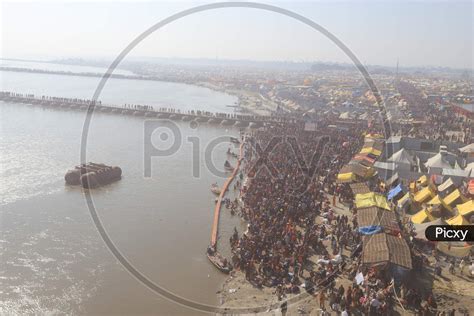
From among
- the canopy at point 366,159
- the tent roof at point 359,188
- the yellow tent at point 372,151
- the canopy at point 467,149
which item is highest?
the canopy at point 467,149

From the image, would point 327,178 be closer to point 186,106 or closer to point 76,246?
point 76,246

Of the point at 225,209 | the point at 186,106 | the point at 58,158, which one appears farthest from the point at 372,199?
the point at 186,106

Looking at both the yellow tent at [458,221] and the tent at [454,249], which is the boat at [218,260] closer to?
the tent at [454,249]

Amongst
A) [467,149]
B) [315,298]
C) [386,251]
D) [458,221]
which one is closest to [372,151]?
[467,149]

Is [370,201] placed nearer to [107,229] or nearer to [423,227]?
[423,227]

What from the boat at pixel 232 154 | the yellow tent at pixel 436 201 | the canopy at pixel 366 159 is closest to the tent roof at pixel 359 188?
the yellow tent at pixel 436 201
